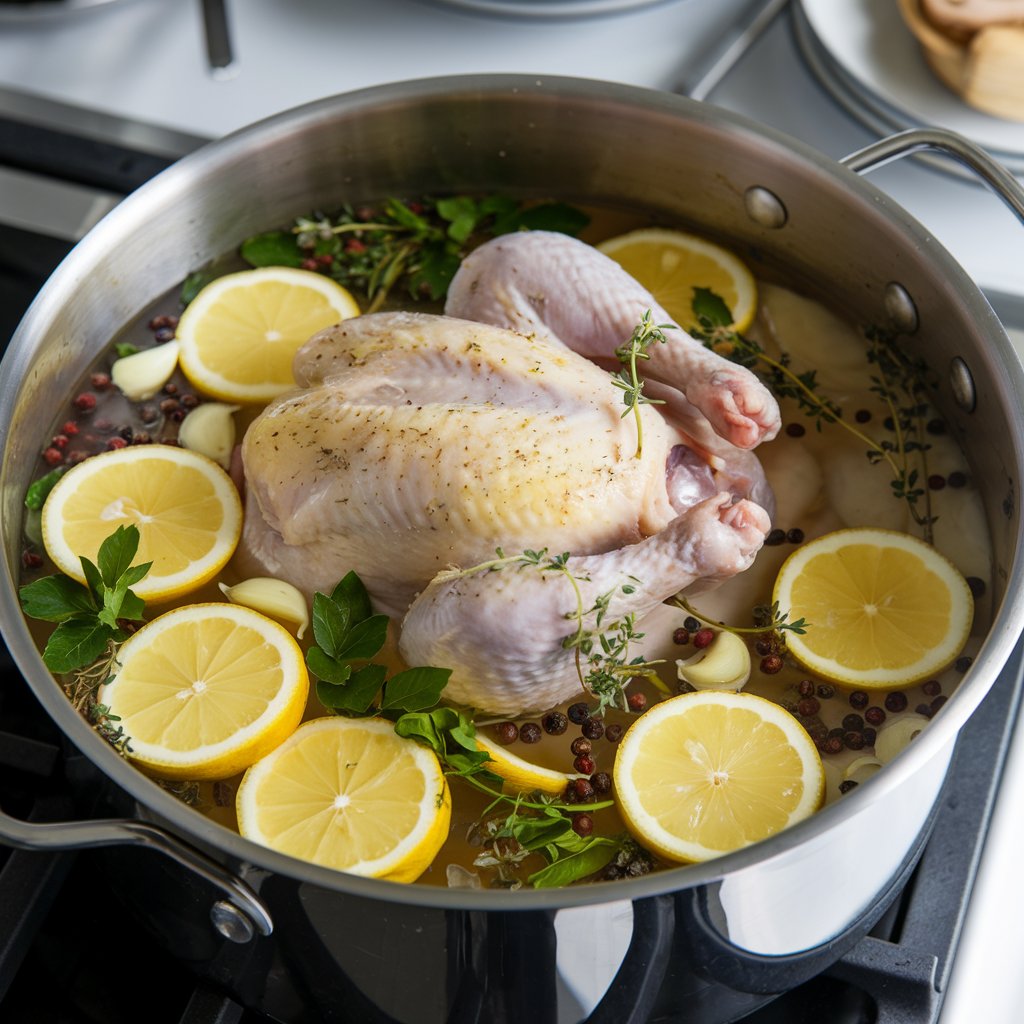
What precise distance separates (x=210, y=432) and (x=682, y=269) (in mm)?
859

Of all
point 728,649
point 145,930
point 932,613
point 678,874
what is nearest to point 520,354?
point 728,649

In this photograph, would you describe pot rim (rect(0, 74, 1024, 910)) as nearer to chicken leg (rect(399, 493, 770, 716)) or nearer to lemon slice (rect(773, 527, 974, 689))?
lemon slice (rect(773, 527, 974, 689))

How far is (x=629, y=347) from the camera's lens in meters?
1.80

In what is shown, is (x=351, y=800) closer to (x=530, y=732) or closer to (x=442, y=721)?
(x=442, y=721)

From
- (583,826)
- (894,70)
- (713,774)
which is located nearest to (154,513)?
(583,826)

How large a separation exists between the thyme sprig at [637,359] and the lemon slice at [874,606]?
328 mm

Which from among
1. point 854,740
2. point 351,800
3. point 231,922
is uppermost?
point 854,740

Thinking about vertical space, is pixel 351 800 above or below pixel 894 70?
below

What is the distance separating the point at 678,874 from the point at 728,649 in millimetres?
575

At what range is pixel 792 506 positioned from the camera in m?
1.97

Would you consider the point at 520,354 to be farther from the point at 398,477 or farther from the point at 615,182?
the point at 615,182

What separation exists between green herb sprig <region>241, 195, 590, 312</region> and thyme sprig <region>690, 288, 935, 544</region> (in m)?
0.34

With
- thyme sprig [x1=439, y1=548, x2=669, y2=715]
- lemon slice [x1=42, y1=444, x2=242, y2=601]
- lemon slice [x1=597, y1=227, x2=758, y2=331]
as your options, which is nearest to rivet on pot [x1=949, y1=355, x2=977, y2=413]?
lemon slice [x1=597, y1=227, x2=758, y2=331]

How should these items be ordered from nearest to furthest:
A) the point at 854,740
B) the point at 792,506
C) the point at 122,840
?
1. the point at 122,840
2. the point at 854,740
3. the point at 792,506
